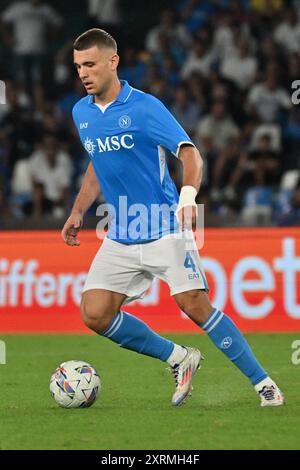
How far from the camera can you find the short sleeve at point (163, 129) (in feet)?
22.7

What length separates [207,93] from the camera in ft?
53.1

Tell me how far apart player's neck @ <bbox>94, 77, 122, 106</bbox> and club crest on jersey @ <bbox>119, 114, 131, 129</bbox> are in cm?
19

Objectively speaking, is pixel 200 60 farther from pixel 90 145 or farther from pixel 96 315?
pixel 96 315

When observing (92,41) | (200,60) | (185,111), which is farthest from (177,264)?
(200,60)

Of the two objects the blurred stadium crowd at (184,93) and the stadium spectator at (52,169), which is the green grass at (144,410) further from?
the stadium spectator at (52,169)

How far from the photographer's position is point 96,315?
23.4 feet

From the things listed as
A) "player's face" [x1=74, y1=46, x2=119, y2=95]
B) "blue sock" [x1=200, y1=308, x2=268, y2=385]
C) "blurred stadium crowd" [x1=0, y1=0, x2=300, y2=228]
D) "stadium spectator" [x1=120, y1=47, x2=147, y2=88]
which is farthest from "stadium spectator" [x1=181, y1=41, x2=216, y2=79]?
"blue sock" [x1=200, y1=308, x2=268, y2=385]

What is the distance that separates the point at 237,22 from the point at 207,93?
140 cm

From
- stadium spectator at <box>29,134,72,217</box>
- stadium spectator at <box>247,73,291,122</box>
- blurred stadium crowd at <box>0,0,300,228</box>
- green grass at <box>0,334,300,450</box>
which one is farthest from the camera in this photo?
stadium spectator at <box>247,73,291,122</box>

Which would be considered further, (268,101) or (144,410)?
(268,101)

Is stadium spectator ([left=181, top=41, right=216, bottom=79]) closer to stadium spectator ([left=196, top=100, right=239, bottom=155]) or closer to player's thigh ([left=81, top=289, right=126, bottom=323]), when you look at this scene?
stadium spectator ([left=196, top=100, right=239, bottom=155])

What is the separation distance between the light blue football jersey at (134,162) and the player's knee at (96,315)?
1.55 feet

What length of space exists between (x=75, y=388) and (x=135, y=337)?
510mm

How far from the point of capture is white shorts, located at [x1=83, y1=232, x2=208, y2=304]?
7078mm
